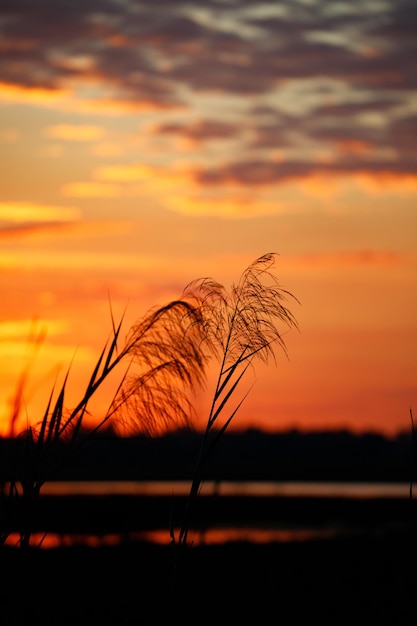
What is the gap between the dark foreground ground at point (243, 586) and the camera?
352 inches

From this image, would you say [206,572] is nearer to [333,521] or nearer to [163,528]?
[163,528]

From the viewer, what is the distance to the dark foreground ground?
893 cm

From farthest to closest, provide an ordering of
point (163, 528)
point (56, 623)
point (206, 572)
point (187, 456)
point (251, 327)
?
point (187, 456)
point (163, 528)
point (206, 572)
point (56, 623)
point (251, 327)

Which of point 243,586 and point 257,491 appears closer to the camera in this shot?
point 243,586

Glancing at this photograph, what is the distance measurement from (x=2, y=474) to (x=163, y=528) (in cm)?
2351

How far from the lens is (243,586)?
1117 centimetres

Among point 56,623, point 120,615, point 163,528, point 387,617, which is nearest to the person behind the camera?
point 56,623

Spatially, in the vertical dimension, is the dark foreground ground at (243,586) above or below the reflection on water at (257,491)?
below

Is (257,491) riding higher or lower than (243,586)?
higher

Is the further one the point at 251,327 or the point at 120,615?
the point at 120,615

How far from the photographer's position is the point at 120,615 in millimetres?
8500

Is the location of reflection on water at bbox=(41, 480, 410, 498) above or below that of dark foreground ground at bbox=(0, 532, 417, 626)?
above

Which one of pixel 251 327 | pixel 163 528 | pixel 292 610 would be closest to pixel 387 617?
pixel 292 610

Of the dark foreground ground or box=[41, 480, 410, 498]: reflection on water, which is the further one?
box=[41, 480, 410, 498]: reflection on water
